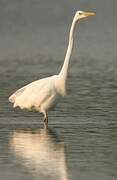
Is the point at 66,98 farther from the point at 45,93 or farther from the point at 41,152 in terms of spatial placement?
the point at 41,152

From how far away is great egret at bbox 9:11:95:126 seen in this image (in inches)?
631

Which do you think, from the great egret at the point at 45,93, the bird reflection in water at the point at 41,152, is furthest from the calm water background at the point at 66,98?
the great egret at the point at 45,93

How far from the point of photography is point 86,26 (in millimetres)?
40938

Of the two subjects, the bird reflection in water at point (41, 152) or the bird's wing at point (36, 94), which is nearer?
the bird reflection in water at point (41, 152)

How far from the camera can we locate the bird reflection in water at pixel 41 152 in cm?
1145

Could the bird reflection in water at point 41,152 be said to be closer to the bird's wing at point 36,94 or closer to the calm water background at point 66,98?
the calm water background at point 66,98

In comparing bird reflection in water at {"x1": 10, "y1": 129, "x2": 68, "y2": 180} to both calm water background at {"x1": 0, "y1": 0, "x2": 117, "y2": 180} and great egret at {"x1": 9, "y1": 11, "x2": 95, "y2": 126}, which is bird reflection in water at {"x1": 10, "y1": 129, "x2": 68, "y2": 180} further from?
great egret at {"x1": 9, "y1": 11, "x2": 95, "y2": 126}

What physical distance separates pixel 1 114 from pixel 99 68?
35.3 ft

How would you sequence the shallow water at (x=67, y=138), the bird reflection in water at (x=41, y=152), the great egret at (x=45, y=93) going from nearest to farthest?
1. the bird reflection in water at (x=41, y=152)
2. the shallow water at (x=67, y=138)
3. the great egret at (x=45, y=93)

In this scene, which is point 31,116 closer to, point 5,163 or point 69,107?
point 69,107

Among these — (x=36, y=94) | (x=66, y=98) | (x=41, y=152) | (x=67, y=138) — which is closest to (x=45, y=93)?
(x=36, y=94)

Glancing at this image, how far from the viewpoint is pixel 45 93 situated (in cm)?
1609

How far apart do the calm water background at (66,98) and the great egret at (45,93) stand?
290 mm

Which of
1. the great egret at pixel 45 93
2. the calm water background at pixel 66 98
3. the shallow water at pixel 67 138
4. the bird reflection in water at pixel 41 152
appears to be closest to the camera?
the bird reflection in water at pixel 41 152
